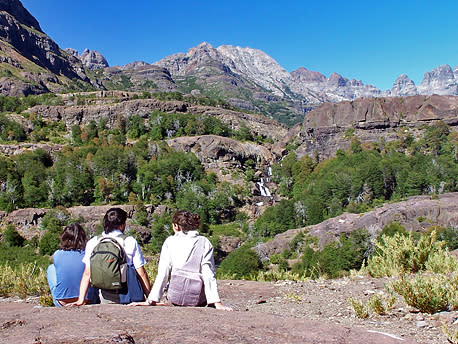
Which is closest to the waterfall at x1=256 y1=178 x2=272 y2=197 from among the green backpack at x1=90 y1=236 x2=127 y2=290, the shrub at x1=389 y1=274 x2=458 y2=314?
the shrub at x1=389 y1=274 x2=458 y2=314

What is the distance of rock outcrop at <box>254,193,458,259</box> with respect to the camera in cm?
4097

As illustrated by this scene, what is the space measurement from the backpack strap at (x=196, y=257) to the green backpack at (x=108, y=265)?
1.02 meters

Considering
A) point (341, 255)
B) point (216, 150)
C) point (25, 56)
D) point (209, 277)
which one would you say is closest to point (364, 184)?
point (341, 255)

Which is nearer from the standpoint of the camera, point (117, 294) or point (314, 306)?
point (117, 294)

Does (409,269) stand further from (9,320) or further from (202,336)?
(9,320)

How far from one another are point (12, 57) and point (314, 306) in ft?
563

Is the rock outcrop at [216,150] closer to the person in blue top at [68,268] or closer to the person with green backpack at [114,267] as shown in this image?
the person in blue top at [68,268]

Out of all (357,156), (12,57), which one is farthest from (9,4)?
(357,156)

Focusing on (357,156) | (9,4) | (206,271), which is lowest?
(206,271)

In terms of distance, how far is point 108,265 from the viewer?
17.6ft

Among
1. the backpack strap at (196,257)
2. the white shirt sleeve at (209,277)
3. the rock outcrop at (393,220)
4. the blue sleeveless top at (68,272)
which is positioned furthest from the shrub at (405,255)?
the rock outcrop at (393,220)

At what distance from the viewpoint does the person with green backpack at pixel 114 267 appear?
17.7 ft

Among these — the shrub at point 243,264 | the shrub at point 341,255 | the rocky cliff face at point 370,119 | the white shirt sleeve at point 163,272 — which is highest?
the rocky cliff face at point 370,119

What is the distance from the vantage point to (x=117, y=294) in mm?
5613
